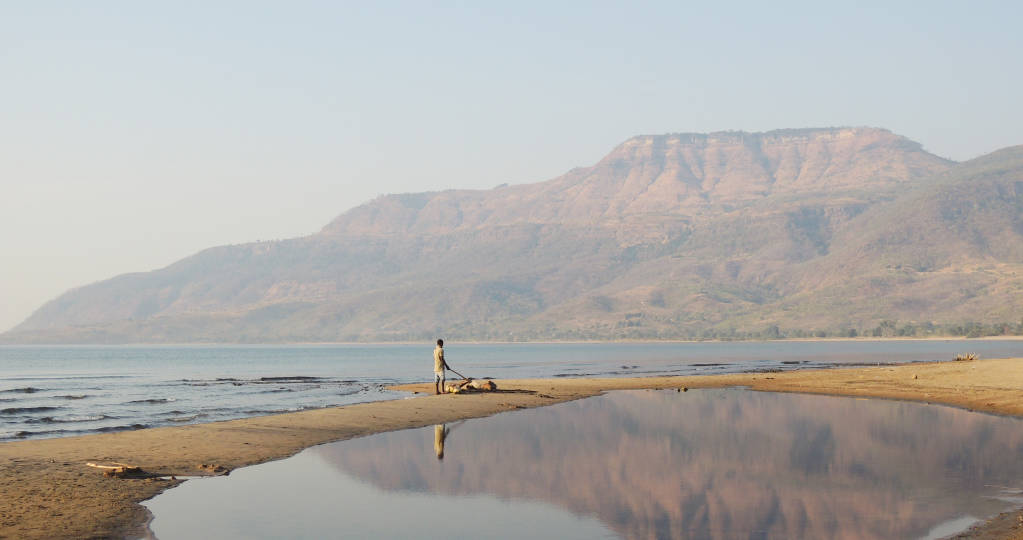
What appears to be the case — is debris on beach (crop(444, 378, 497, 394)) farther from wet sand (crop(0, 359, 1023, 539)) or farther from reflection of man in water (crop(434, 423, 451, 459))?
reflection of man in water (crop(434, 423, 451, 459))

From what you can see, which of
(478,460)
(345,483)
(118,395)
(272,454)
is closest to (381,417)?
(272,454)

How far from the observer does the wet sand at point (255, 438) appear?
54.1 ft

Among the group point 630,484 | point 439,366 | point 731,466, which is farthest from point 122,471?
point 439,366

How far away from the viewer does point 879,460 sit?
75.8ft

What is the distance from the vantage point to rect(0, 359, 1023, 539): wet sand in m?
16.5

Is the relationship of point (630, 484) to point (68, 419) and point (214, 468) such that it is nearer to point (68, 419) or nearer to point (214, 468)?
point (214, 468)

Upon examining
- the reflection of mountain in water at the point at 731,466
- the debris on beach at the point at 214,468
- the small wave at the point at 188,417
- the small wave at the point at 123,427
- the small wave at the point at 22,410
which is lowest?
the reflection of mountain in water at the point at 731,466

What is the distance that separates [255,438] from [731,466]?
14.5 m

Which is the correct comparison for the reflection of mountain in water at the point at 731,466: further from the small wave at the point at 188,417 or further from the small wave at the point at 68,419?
the small wave at the point at 68,419

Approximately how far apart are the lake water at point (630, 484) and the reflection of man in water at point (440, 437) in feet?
0.39

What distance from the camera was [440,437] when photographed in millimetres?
29594

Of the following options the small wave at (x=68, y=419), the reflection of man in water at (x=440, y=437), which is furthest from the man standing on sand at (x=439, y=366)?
the small wave at (x=68, y=419)

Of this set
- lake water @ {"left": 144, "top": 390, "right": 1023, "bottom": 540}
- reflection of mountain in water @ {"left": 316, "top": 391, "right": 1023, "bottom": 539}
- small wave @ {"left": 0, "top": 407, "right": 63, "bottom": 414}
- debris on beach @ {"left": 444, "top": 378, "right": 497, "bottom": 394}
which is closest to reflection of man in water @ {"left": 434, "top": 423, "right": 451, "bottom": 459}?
lake water @ {"left": 144, "top": 390, "right": 1023, "bottom": 540}

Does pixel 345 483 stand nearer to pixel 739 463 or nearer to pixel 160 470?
pixel 160 470
